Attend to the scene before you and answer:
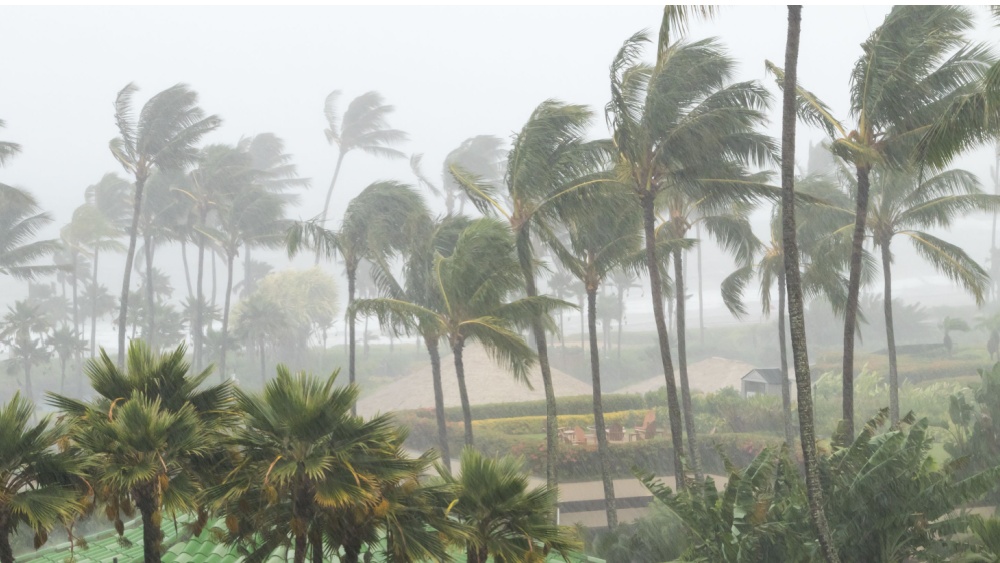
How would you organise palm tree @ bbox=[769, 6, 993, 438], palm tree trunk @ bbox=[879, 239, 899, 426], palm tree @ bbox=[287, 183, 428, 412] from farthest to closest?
palm tree @ bbox=[287, 183, 428, 412], palm tree trunk @ bbox=[879, 239, 899, 426], palm tree @ bbox=[769, 6, 993, 438]

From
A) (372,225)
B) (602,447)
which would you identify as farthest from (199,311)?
(602,447)

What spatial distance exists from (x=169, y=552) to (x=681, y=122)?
1219cm

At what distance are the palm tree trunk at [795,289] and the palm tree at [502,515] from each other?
4365 mm

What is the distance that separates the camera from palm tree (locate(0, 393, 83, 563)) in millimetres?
9008

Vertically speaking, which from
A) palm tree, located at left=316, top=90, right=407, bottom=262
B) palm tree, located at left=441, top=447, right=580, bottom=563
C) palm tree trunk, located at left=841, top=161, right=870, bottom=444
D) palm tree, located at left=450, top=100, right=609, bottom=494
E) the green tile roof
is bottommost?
the green tile roof

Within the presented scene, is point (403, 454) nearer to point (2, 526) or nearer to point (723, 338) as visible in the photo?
A: point (2, 526)

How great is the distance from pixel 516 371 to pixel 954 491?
29.0ft

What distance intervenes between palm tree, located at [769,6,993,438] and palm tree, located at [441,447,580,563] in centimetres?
798

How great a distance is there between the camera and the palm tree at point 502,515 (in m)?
9.44

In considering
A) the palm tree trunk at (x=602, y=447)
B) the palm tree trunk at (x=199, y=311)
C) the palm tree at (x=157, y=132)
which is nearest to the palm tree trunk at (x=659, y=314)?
the palm tree trunk at (x=602, y=447)

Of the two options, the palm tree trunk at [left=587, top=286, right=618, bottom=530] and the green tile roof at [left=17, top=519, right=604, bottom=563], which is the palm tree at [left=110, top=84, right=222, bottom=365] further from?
the green tile roof at [left=17, top=519, right=604, bottom=563]

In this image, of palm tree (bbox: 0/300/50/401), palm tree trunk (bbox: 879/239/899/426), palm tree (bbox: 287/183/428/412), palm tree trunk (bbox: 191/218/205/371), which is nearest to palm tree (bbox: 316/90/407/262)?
palm tree trunk (bbox: 191/218/205/371)

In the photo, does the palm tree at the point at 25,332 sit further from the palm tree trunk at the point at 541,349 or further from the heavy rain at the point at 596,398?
the palm tree trunk at the point at 541,349

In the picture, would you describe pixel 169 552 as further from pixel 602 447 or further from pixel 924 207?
pixel 924 207
